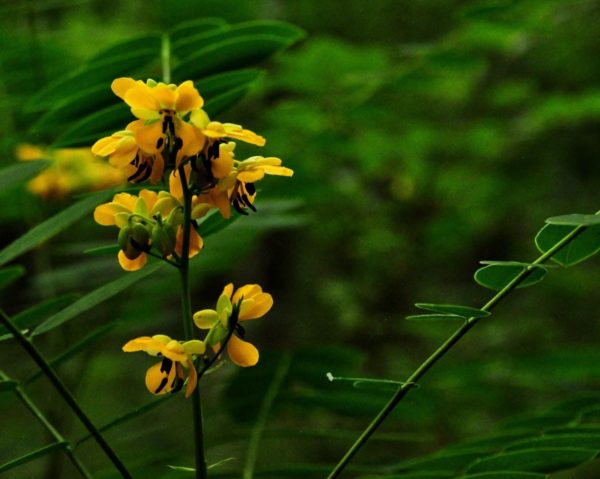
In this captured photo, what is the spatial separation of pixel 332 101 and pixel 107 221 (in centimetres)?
150

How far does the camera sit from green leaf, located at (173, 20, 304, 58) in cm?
118

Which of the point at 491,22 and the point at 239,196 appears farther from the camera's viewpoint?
the point at 491,22

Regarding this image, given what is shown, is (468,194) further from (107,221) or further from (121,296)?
(107,221)

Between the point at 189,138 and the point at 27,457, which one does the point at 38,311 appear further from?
the point at 189,138

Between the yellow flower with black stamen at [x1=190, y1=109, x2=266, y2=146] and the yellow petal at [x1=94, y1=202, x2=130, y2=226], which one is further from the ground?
the yellow flower with black stamen at [x1=190, y1=109, x2=266, y2=146]

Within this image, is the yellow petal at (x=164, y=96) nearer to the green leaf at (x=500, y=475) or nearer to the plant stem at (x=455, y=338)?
the plant stem at (x=455, y=338)

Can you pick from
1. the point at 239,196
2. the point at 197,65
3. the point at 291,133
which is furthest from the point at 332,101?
the point at 239,196

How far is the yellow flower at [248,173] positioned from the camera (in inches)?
A: 28.6

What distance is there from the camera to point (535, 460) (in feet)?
2.95

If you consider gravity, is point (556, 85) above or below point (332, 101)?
below

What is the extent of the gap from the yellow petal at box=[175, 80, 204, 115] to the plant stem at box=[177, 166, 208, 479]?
0.05 meters

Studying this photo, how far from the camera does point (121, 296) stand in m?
2.05

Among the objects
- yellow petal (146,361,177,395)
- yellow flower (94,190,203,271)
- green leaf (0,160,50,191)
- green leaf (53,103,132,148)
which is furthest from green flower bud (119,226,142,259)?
green leaf (53,103,132,148)

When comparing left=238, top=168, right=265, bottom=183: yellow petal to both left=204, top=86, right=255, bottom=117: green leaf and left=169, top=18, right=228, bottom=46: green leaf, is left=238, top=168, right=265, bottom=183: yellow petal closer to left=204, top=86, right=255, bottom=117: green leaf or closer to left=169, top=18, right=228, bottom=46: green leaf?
left=204, top=86, right=255, bottom=117: green leaf
